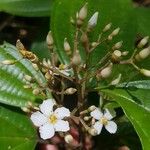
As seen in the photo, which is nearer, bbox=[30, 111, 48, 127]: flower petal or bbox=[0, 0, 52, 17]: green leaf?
bbox=[30, 111, 48, 127]: flower petal

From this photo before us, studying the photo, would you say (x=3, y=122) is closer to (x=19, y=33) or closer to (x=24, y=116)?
(x=24, y=116)

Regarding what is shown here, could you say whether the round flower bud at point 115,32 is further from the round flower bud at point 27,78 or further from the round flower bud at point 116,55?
the round flower bud at point 27,78

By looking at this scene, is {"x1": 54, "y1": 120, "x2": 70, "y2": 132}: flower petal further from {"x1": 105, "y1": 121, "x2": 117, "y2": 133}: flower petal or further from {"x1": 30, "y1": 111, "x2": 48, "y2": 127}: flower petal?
{"x1": 105, "y1": 121, "x2": 117, "y2": 133}: flower petal

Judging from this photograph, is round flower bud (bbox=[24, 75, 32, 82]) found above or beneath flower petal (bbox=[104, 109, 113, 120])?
above

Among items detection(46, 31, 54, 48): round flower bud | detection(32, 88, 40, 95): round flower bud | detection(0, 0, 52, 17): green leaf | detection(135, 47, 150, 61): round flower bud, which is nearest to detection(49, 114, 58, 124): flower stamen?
detection(32, 88, 40, 95): round flower bud

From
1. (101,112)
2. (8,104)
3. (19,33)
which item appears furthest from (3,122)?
(19,33)

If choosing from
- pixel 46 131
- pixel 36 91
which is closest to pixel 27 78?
pixel 36 91
